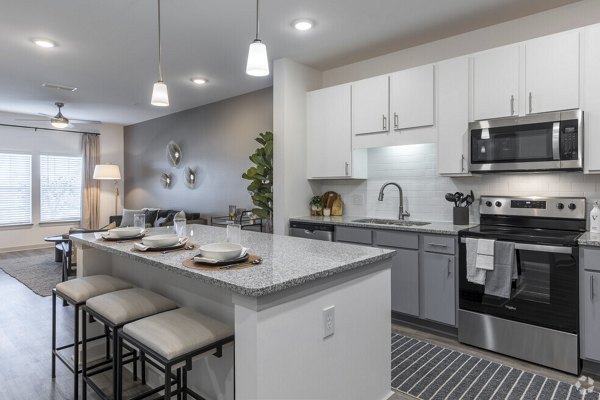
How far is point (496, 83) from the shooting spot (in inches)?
118

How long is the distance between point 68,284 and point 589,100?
12.1ft

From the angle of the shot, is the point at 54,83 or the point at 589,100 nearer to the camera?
the point at 589,100

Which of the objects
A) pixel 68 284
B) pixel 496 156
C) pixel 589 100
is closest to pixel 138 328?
pixel 68 284

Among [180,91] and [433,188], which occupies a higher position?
[180,91]

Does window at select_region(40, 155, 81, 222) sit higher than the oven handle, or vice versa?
window at select_region(40, 155, 81, 222)

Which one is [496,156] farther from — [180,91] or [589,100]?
[180,91]

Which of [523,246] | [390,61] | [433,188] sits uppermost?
[390,61]

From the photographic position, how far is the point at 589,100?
2.62m

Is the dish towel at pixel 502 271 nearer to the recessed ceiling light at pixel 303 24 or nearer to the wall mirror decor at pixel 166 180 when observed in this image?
the recessed ceiling light at pixel 303 24

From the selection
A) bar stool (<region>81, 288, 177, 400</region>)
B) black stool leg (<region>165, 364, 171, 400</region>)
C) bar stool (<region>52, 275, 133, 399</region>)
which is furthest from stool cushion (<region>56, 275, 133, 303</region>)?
black stool leg (<region>165, 364, 171, 400</region>)

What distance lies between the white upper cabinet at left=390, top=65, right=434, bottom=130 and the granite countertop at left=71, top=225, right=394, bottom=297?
1811 millimetres

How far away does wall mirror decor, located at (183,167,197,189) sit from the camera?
662cm

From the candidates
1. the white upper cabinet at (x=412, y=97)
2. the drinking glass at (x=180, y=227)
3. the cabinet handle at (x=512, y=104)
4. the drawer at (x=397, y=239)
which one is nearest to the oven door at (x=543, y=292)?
the drawer at (x=397, y=239)

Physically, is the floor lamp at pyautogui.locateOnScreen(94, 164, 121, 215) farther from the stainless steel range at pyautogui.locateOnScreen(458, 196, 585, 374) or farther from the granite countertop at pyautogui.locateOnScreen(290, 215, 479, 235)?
the stainless steel range at pyautogui.locateOnScreen(458, 196, 585, 374)
